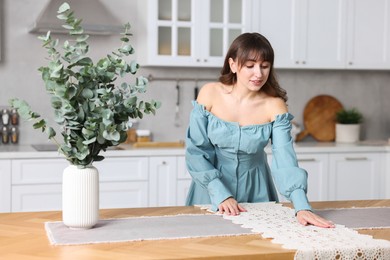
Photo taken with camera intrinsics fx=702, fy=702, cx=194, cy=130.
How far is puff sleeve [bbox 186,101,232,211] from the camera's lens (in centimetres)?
281

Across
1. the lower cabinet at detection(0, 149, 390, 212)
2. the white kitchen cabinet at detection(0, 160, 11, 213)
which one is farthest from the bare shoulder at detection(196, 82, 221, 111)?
the white kitchen cabinet at detection(0, 160, 11, 213)

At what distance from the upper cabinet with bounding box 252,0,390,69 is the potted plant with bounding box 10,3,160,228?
302 centimetres

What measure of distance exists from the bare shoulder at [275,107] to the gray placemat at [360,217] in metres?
0.47

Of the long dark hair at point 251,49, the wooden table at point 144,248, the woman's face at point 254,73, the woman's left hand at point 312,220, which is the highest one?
the long dark hair at point 251,49

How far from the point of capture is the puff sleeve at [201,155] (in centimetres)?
281

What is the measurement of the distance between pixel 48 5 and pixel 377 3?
2.50m

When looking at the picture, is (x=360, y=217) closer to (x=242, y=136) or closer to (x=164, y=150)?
(x=242, y=136)

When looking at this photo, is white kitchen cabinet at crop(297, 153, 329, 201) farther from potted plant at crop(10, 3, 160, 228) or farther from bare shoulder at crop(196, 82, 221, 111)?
potted plant at crop(10, 3, 160, 228)

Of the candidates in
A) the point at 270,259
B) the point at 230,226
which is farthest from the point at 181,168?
the point at 270,259

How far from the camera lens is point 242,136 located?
115 inches

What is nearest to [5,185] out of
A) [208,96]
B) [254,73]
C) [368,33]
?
[208,96]

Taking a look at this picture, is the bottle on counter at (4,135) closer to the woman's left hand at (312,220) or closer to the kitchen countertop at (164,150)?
the kitchen countertop at (164,150)

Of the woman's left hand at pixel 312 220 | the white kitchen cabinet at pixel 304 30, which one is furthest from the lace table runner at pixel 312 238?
the white kitchen cabinet at pixel 304 30

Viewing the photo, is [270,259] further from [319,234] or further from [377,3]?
[377,3]
